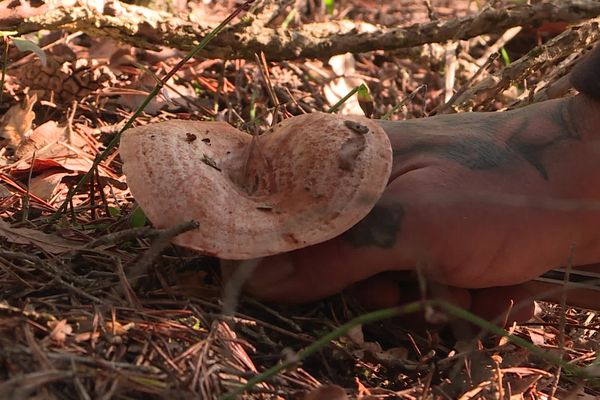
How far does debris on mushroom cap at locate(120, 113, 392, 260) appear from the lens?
5.62 feet

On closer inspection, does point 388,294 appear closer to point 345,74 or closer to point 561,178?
point 561,178

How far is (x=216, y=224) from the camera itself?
1.71 meters

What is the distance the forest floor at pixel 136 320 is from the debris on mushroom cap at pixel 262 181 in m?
0.11

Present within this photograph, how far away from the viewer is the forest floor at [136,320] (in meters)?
1.55

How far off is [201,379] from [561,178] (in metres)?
1.00

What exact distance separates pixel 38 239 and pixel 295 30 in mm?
1598

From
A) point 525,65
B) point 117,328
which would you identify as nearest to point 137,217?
point 117,328

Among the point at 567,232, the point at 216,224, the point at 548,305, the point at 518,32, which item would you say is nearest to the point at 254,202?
the point at 216,224

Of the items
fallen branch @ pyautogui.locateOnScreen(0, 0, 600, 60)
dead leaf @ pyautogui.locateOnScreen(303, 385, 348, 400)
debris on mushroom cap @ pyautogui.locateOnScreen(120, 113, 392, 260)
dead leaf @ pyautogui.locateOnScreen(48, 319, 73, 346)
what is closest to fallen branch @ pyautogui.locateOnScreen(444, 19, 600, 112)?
fallen branch @ pyautogui.locateOnScreen(0, 0, 600, 60)

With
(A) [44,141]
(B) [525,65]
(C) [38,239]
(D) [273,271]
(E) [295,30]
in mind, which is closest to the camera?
(D) [273,271]

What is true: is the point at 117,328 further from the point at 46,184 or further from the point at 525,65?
→ the point at 525,65

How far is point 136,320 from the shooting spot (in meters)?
1.72

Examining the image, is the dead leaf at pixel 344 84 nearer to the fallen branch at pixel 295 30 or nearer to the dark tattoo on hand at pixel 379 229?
the fallen branch at pixel 295 30

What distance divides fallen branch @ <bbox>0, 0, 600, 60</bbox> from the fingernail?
1363mm
